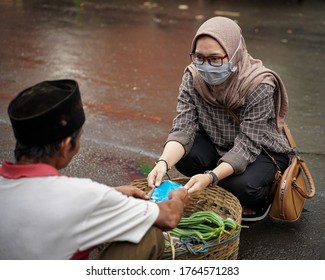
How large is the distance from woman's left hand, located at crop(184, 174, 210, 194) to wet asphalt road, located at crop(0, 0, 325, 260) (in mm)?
523

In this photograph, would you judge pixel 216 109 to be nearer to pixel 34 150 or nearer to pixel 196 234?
pixel 196 234

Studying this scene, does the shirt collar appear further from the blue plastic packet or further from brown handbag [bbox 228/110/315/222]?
brown handbag [bbox 228/110/315/222]

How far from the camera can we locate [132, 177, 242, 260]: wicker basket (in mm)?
2525

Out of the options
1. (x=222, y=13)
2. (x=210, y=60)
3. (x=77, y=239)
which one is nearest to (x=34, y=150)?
(x=77, y=239)

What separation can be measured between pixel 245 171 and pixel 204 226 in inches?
26.4

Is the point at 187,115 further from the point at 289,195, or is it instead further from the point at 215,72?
the point at 289,195

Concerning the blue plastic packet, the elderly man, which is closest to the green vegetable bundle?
the blue plastic packet

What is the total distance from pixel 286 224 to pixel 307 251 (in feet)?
1.01

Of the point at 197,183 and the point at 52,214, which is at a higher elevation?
the point at 52,214

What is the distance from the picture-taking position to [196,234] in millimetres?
2693

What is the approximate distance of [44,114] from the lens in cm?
211

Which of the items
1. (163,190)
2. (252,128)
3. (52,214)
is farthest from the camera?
(252,128)

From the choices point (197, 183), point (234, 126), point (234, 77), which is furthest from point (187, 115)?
point (197, 183)

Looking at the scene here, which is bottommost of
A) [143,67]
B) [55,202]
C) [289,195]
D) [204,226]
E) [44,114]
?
[143,67]
